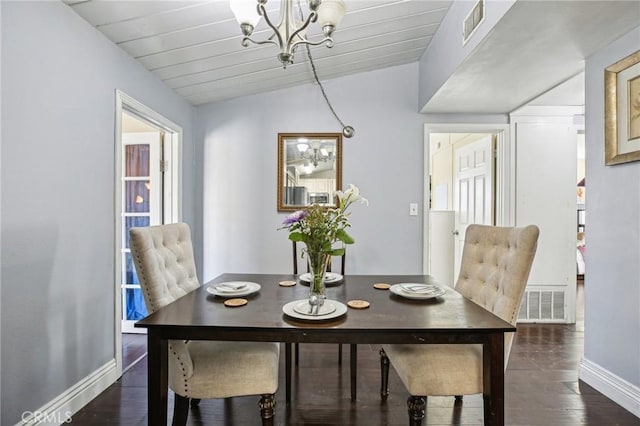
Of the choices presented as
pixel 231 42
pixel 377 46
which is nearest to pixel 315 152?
pixel 377 46

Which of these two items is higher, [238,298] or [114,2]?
[114,2]

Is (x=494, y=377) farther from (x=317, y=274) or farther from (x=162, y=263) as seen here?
(x=162, y=263)

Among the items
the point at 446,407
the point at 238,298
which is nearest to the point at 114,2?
the point at 238,298

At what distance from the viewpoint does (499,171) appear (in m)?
3.34

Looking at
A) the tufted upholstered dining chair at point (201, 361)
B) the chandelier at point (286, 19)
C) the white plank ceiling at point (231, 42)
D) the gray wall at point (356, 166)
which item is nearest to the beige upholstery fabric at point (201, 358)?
the tufted upholstered dining chair at point (201, 361)

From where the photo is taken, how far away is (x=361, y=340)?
1214mm

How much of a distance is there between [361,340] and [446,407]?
3.64ft

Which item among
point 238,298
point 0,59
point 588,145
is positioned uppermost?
point 0,59

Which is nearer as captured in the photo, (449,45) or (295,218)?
(295,218)

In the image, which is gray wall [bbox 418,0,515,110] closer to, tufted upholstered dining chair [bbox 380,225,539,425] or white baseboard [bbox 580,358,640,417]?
tufted upholstered dining chair [bbox 380,225,539,425]

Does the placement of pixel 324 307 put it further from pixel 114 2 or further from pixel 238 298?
pixel 114 2

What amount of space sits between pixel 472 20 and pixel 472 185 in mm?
2157

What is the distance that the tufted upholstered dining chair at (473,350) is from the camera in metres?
1.39

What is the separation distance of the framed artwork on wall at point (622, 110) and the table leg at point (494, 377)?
139cm
